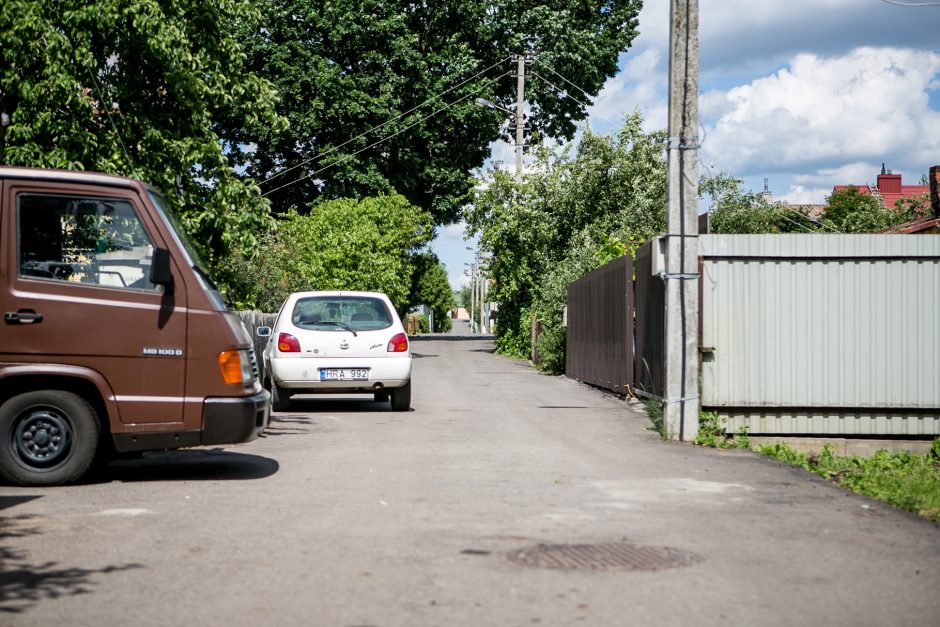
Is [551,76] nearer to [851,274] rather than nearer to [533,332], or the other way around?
[533,332]

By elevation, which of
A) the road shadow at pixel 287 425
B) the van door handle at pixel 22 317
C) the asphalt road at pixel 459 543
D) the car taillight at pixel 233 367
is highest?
the van door handle at pixel 22 317

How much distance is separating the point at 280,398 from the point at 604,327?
6.64m

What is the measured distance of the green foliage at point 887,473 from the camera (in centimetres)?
808

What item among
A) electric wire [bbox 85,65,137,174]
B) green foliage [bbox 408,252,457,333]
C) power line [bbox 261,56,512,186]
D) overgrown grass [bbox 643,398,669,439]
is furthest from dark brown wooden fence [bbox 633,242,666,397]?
green foliage [bbox 408,252,457,333]

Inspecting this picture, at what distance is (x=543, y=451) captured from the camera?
36.6ft

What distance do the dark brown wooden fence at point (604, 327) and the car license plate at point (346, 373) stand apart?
174 inches

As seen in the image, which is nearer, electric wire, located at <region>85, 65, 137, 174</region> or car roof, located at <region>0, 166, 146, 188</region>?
car roof, located at <region>0, 166, 146, 188</region>

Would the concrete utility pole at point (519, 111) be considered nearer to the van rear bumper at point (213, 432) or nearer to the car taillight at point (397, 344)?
the car taillight at point (397, 344)

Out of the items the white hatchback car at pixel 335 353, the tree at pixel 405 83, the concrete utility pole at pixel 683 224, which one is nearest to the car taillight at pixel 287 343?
the white hatchback car at pixel 335 353

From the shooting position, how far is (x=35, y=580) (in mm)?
5527

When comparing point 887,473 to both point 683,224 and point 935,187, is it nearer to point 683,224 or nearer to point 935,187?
point 683,224

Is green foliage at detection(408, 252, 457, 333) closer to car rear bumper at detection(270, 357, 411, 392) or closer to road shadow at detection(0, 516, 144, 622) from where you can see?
car rear bumper at detection(270, 357, 411, 392)

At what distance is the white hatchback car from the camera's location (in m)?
15.5

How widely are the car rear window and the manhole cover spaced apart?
9.62 m
